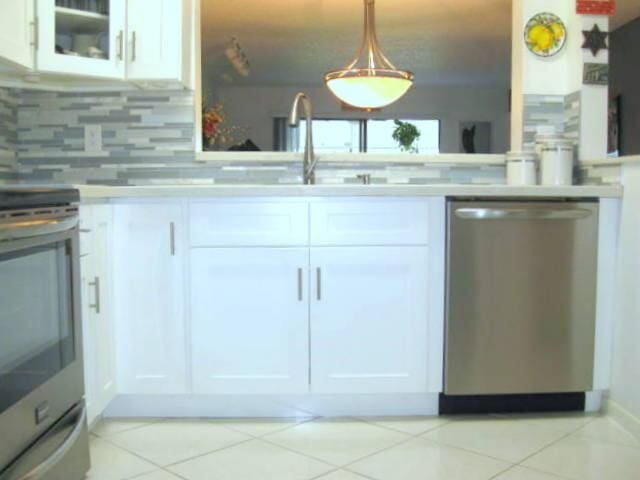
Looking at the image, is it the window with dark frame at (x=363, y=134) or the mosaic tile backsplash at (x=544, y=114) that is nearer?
the mosaic tile backsplash at (x=544, y=114)

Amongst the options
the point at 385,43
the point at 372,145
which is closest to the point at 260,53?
the point at 385,43

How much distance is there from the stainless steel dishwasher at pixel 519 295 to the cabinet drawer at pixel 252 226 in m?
0.54

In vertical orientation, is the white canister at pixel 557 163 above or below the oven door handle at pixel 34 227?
above

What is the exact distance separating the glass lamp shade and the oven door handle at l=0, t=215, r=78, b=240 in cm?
214

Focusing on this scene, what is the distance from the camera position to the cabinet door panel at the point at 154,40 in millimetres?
2418

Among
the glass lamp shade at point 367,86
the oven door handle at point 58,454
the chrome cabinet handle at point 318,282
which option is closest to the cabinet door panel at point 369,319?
the chrome cabinet handle at point 318,282

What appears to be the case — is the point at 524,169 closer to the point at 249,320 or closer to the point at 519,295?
the point at 519,295

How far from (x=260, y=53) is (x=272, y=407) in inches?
198

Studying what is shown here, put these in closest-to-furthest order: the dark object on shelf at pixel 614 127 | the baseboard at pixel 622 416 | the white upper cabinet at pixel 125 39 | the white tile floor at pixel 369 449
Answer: the white tile floor at pixel 369 449 → the baseboard at pixel 622 416 → the white upper cabinet at pixel 125 39 → the dark object on shelf at pixel 614 127

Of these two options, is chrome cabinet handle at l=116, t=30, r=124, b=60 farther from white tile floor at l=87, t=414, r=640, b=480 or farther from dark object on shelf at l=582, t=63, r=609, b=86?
dark object on shelf at l=582, t=63, r=609, b=86

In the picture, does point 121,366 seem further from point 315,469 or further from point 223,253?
point 315,469

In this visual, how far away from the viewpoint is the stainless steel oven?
4.56 feet

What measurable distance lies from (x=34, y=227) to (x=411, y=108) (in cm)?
769

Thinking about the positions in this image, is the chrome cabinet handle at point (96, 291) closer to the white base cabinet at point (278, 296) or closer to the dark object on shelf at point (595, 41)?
the white base cabinet at point (278, 296)
